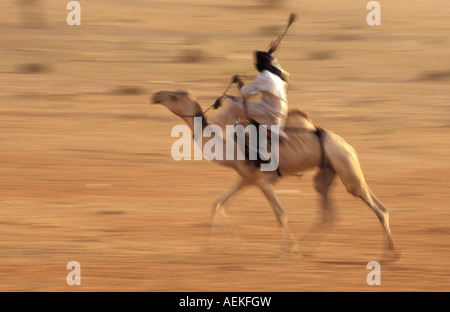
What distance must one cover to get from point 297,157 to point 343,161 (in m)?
0.48

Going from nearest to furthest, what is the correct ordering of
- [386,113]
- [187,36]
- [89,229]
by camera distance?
[89,229]
[386,113]
[187,36]

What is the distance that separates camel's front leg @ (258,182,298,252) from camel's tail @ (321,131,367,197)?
687mm

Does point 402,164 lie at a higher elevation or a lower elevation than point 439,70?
lower

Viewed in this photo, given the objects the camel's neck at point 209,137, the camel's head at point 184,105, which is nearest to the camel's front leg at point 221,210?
the camel's neck at point 209,137

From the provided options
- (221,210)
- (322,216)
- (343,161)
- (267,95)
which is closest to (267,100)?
(267,95)

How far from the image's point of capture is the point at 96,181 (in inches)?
564

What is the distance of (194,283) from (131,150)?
7900 mm

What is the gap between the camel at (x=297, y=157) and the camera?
9656mm

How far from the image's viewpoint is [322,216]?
1026 centimetres

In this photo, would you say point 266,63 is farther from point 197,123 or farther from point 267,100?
point 197,123

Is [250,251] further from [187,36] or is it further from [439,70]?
[187,36]

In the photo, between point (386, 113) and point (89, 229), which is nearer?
point (89, 229)

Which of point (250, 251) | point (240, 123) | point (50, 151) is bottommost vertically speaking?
point (250, 251)

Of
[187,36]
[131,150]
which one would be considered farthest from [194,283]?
[187,36]
